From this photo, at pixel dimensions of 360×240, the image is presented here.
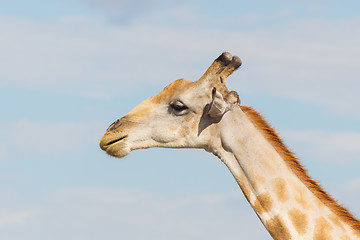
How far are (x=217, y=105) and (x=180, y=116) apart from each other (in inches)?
38.6

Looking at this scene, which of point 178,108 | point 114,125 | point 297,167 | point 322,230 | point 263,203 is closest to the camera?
point 322,230

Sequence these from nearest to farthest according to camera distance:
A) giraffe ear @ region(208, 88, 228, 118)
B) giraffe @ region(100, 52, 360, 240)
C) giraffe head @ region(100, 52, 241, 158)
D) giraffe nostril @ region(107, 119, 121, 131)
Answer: giraffe @ region(100, 52, 360, 240)
giraffe ear @ region(208, 88, 228, 118)
giraffe head @ region(100, 52, 241, 158)
giraffe nostril @ region(107, 119, 121, 131)

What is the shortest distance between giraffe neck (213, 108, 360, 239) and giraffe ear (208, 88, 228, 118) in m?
0.25

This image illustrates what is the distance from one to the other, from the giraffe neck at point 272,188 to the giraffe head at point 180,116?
37 centimetres

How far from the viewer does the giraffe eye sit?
13.3 metres

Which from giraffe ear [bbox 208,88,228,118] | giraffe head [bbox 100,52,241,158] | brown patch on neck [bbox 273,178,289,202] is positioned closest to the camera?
brown patch on neck [bbox 273,178,289,202]

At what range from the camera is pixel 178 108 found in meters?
13.4

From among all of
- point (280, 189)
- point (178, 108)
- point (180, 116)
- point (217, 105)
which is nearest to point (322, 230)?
point (280, 189)

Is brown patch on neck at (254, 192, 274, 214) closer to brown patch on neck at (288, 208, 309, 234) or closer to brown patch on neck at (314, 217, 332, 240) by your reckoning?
brown patch on neck at (288, 208, 309, 234)

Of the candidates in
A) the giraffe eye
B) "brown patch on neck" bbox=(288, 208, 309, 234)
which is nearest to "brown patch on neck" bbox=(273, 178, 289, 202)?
"brown patch on neck" bbox=(288, 208, 309, 234)

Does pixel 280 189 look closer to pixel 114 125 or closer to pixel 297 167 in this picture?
pixel 297 167

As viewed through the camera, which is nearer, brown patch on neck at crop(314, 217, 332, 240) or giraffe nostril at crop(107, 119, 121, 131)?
brown patch on neck at crop(314, 217, 332, 240)

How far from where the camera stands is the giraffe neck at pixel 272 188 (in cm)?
1223

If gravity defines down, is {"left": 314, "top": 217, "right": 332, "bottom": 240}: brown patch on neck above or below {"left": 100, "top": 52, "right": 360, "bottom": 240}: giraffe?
below
